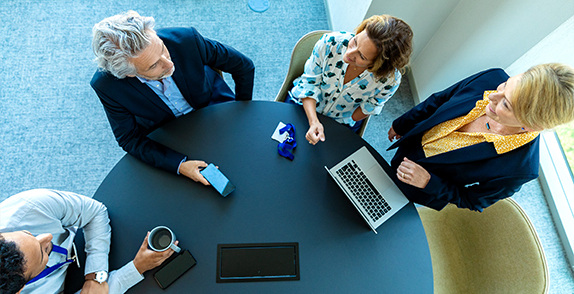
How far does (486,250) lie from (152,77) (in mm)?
1658

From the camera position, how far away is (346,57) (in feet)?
4.17

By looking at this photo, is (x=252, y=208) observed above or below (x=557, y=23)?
below

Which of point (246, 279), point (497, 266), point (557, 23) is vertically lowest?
point (246, 279)

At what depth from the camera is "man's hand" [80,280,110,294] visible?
109 centimetres

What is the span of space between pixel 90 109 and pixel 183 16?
1.08 m

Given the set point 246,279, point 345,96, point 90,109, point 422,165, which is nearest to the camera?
point 246,279

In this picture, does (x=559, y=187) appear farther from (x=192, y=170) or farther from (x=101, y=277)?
(x=101, y=277)

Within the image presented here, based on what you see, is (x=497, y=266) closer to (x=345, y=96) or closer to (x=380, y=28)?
(x=345, y=96)

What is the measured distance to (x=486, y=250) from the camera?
1.35 metres

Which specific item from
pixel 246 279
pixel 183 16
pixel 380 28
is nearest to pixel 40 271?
pixel 246 279

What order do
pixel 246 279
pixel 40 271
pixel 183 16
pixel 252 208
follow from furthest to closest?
pixel 183 16 < pixel 252 208 < pixel 246 279 < pixel 40 271

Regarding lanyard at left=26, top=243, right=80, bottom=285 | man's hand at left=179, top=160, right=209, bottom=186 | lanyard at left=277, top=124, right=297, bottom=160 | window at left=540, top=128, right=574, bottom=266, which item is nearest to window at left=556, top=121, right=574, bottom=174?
window at left=540, top=128, right=574, bottom=266

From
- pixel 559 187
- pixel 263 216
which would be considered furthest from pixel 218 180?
pixel 559 187

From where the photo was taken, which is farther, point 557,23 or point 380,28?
point 557,23
